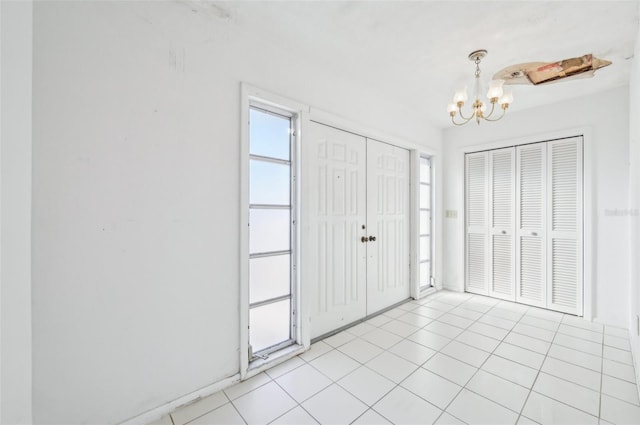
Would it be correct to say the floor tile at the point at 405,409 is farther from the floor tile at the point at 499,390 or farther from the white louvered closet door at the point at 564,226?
the white louvered closet door at the point at 564,226

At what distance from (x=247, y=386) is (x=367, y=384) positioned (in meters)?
0.89

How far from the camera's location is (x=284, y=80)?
2.33 m

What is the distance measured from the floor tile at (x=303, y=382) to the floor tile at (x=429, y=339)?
1.11 metres

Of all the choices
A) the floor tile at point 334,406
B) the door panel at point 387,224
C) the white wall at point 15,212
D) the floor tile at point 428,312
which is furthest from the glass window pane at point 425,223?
the white wall at point 15,212

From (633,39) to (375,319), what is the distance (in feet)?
11.2

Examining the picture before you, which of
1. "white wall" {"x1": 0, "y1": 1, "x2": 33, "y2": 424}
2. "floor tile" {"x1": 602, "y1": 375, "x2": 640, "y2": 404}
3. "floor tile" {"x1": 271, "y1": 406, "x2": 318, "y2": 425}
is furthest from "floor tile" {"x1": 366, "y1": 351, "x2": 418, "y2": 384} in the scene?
"white wall" {"x1": 0, "y1": 1, "x2": 33, "y2": 424}

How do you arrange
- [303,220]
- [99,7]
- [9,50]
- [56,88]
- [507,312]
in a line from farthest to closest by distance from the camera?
[507,312], [303,220], [99,7], [56,88], [9,50]

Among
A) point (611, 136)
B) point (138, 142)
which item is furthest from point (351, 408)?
point (611, 136)

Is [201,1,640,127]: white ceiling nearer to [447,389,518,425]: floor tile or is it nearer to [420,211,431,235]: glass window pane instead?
[420,211,431,235]: glass window pane

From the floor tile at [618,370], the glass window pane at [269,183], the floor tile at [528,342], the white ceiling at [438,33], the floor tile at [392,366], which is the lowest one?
the floor tile at [392,366]

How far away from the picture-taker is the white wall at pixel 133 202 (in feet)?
4.51

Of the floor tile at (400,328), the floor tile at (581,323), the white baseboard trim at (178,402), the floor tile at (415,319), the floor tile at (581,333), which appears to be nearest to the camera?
the white baseboard trim at (178,402)

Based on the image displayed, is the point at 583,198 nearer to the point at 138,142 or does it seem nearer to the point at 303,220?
the point at 303,220

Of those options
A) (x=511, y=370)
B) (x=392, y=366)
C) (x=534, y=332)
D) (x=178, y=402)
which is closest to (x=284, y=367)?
(x=178, y=402)
